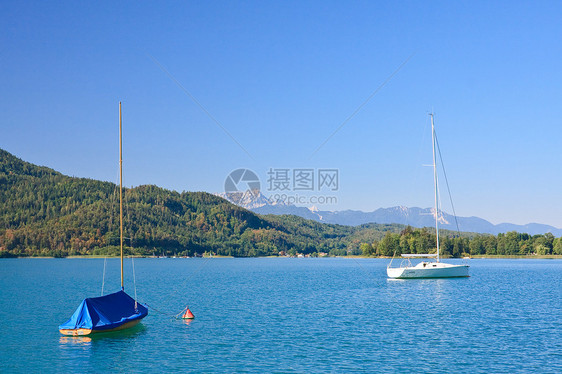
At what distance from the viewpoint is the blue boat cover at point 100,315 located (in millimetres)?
36656

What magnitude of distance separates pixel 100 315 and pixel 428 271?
6781cm

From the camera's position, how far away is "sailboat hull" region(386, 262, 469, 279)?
91750mm

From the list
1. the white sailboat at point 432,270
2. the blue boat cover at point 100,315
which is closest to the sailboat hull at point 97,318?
the blue boat cover at point 100,315

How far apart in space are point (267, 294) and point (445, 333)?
3725 cm

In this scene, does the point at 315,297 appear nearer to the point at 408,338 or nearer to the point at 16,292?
the point at 408,338

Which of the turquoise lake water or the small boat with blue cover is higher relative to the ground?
the small boat with blue cover

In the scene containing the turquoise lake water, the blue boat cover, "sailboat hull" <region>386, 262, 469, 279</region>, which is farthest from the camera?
"sailboat hull" <region>386, 262, 469, 279</region>

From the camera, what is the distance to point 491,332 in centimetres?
4100

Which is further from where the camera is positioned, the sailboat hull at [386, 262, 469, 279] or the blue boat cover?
the sailboat hull at [386, 262, 469, 279]

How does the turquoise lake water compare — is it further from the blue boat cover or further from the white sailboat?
the white sailboat

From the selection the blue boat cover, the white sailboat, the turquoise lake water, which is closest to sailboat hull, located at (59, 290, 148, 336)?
the blue boat cover

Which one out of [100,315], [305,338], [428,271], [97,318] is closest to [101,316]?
[100,315]

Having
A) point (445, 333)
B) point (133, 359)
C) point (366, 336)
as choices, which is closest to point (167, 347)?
point (133, 359)

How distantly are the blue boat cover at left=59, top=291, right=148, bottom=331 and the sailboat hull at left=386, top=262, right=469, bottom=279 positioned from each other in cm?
6359
